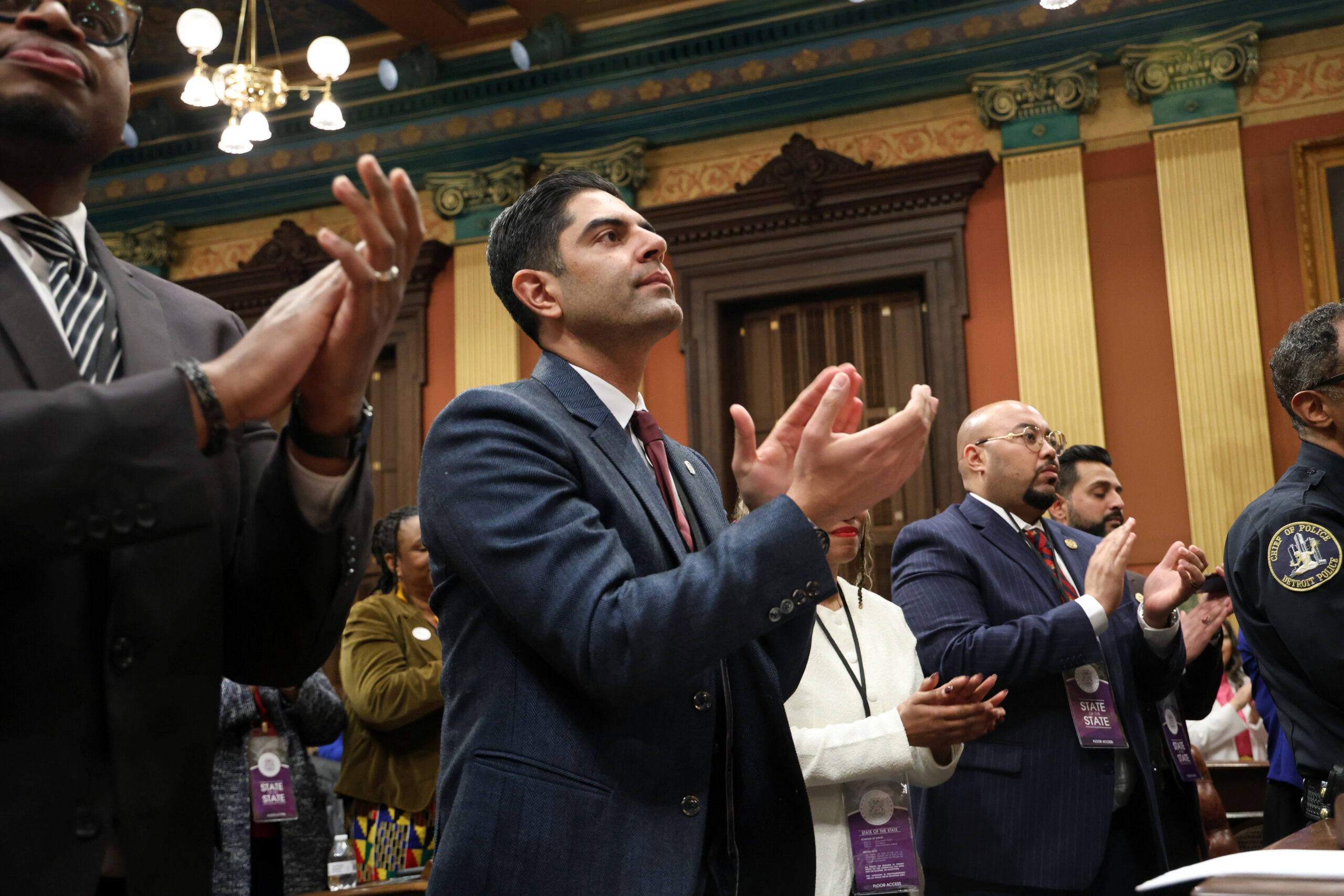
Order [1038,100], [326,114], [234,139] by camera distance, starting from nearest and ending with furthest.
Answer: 1. [234,139]
2. [326,114]
3. [1038,100]

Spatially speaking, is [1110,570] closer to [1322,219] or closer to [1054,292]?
[1054,292]

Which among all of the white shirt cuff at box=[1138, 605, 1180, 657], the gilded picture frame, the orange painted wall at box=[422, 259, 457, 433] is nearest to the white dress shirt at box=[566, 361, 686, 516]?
the white shirt cuff at box=[1138, 605, 1180, 657]

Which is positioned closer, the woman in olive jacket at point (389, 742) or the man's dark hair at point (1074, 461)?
the woman in olive jacket at point (389, 742)

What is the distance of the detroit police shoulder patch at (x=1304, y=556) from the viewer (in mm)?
2346

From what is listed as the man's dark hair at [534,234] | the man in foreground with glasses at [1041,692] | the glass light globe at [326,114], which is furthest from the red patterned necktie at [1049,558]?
the glass light globe at [326,114]

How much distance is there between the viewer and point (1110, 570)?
2.76 meters

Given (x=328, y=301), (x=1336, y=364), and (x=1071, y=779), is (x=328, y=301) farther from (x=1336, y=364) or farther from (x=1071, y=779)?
(x=1336, y=364)

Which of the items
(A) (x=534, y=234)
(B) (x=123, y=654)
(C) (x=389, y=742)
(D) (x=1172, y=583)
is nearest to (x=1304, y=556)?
(D) (x=1172, y=583)

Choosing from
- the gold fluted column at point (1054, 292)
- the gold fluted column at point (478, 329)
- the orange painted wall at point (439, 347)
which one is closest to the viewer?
the gold fluted column at point (1054, 292)

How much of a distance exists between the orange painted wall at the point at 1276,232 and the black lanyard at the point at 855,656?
398 centimetres

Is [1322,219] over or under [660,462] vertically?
over

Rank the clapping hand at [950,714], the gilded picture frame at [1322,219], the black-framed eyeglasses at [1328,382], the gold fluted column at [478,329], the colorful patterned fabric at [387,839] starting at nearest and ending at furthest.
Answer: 1. the clapping hand at [950,714]
2. the black-framed eyeglasses at [1328,382]
3. the colorful patterned fabric at [387,839]
4. the gilded picture frame at [1322,219]
5. the gold fluted column at [478,329]

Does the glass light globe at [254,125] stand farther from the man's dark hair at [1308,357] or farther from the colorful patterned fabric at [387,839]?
the man's dark hair at [1308,357]

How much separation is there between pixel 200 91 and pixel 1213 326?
4968 mm
